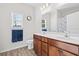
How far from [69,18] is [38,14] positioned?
0.94 m

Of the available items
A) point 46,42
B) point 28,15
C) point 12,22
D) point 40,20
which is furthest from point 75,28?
point 12,22

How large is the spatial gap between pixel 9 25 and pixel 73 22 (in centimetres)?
184

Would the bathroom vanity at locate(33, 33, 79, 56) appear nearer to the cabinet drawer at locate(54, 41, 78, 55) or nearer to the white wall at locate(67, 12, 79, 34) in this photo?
the cabinet drawer at locate(54, 41, 78, 55)

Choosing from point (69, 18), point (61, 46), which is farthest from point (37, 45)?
point (61, 46)

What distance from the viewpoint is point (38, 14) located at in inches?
130

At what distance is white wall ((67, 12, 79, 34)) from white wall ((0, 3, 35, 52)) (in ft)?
3.20

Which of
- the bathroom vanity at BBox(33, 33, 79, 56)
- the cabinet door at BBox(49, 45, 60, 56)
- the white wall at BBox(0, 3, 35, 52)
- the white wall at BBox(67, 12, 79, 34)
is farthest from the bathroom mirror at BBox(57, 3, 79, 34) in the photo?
the white wall at BBox(0, 3, 35, 52)

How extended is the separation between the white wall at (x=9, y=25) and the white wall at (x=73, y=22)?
0.97 m

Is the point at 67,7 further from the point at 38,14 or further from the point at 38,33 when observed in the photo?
the point at 38,33

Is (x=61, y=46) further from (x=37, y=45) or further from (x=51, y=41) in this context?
(x=37, y=45)

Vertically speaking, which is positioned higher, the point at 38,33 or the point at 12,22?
the point at 12,22

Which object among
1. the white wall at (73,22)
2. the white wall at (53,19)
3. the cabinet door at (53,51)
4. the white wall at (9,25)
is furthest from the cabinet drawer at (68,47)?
the white wall at (9,25)

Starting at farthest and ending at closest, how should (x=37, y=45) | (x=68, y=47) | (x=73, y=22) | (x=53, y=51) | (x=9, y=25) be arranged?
1. (x=37, y=45)
2. (x=9, y=25)
3. (x=73, y=22)
4. (x=53, y=51)
5. (x=68, y=47)

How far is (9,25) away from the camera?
353 cm
